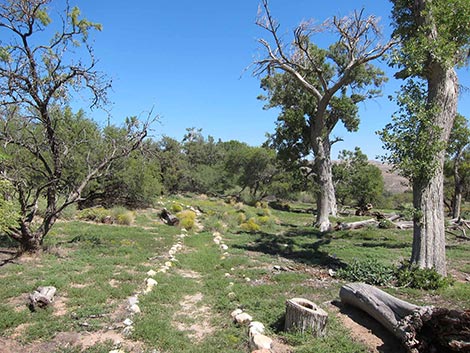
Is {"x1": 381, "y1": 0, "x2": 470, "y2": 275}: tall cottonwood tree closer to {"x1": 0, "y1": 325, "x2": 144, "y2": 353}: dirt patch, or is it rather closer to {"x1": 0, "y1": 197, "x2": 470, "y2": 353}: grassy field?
{"x1": 0, "y1": 197, "x2": 470, "y2": 353}: grassy field

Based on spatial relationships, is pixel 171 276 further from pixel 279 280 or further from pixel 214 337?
pixel 214 337

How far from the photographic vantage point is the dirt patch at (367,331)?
449cm

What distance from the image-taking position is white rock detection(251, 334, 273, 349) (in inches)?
177

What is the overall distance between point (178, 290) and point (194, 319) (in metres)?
1.43

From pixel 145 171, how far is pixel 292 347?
18.6m

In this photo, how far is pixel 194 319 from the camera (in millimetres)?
5770

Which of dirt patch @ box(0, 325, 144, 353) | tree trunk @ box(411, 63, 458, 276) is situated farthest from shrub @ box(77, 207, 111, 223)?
tree trunk @ box(411, 63, 458, 276)

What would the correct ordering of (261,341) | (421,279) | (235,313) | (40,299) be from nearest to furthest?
1. (261,341)
2. (40,299)
3. (235,313)
4. (421,279)

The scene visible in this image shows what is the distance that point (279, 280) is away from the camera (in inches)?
305

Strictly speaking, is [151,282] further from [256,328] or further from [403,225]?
[403,225]

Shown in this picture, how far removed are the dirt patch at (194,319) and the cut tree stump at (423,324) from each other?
2683 mm

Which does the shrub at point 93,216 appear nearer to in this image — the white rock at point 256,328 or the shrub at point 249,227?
the shrub at point 249,227

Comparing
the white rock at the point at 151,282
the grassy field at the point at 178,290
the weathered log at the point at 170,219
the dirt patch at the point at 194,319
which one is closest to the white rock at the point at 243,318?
the grassy field at the point at 178,290

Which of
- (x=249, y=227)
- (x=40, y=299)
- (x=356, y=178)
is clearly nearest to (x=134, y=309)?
(x=40, y=299)
